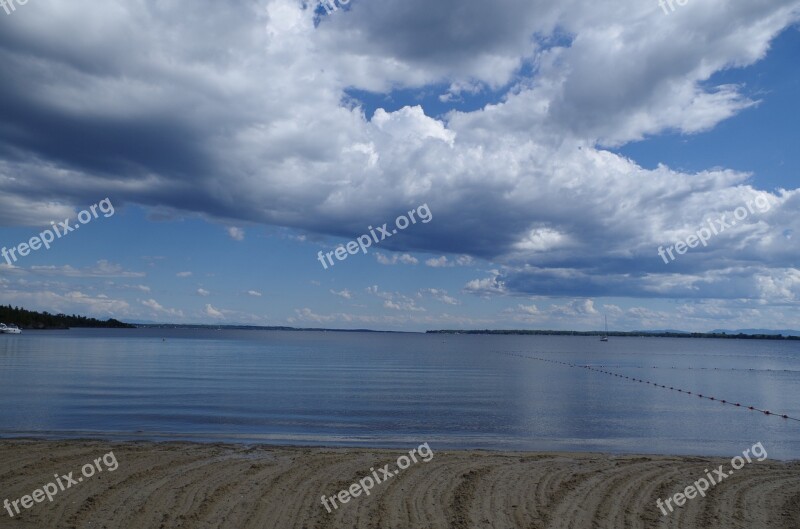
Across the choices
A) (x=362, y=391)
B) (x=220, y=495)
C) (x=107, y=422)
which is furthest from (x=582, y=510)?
(x=362, y=391)

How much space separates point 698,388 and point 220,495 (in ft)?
156

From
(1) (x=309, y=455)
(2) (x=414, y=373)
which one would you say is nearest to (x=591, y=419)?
(1) (x=309, y=455)

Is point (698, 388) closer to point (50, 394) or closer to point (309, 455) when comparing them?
point (309, 455)

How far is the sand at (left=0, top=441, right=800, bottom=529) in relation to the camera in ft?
36.1

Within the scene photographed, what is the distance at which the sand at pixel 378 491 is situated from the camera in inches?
434

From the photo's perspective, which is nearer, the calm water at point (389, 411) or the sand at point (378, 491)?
the sand at point (378, 491)

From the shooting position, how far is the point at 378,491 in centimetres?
1289

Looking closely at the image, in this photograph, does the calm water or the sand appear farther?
the calm water

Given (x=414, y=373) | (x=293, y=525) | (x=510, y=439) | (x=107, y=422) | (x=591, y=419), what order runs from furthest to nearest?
1. (x=414, y=373)
2. (x=591, y=419)
3. (x=107, y=422)
4. (x=510, y=439)
5. (x=293, y=525)

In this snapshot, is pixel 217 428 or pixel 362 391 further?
pixel 362 391

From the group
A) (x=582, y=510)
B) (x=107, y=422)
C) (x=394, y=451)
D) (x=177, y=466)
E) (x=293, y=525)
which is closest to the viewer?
(x=293, y=525)

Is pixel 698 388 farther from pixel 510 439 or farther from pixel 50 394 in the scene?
pixel 50 394

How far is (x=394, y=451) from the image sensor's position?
18453mm

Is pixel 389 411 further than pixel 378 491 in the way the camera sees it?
Yes
